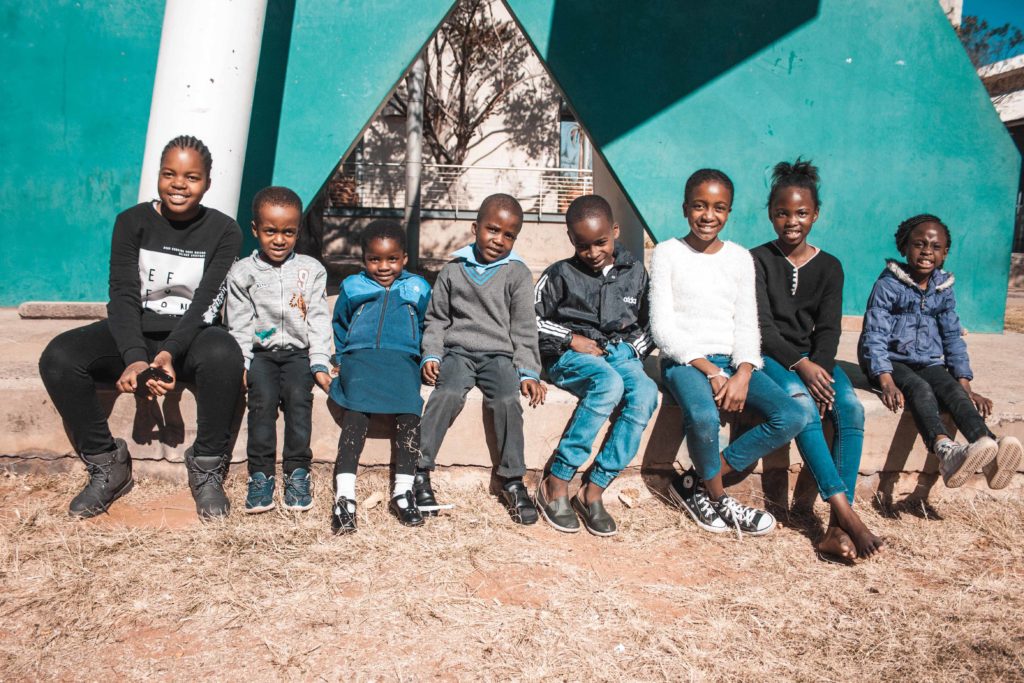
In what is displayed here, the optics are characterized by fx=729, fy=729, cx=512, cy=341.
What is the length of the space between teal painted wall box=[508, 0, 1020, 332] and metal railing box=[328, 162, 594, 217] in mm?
10789

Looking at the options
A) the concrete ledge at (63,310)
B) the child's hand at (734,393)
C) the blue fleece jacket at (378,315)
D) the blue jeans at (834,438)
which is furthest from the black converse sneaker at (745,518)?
the concrete ledge at (63,310)

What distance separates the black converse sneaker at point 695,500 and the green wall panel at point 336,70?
2938mm

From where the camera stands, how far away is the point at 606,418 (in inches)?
111

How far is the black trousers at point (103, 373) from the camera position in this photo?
266 centimetres

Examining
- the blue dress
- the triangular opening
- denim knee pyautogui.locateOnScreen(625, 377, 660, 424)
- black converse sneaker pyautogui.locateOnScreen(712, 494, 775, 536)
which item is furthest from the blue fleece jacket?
the triangular opening

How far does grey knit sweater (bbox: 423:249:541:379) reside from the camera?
303 centimetres

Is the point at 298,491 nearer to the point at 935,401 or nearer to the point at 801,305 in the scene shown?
the point at 801,305

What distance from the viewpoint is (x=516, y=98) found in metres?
16.9

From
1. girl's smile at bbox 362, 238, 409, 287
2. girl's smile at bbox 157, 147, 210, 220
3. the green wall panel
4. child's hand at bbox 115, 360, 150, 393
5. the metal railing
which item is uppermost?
the metal railing

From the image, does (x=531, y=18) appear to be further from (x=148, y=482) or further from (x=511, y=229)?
(x=148, y=482)

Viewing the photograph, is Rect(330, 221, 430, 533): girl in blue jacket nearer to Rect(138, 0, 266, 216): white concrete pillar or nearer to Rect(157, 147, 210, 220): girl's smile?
Rect(157, 147, 210, 220): girl's smile

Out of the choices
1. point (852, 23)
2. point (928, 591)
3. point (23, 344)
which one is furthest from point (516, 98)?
point (928, 591)

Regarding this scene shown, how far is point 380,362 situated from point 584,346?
0.84m

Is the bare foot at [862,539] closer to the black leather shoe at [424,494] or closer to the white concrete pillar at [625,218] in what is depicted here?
the black leather shoe at [424,494]
